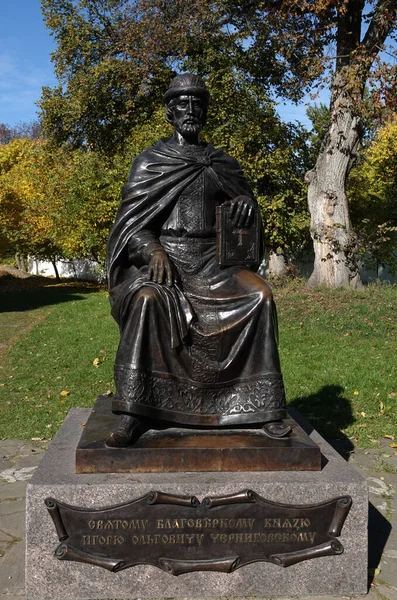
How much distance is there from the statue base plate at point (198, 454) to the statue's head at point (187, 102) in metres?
1.96

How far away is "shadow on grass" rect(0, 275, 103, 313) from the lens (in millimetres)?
20312

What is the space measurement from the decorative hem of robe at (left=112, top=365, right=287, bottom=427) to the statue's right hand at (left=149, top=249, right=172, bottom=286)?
21.2 inches

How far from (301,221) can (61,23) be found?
10057 mm

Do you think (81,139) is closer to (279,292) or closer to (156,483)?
(279,292)

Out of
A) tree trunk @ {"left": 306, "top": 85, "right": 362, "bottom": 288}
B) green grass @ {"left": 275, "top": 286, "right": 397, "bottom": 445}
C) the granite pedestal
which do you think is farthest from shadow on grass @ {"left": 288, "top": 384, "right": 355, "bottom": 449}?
tree trunk @ {"left": 306, "top": 85, "right": 362, "bottom": 288}

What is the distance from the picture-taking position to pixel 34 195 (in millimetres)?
25953

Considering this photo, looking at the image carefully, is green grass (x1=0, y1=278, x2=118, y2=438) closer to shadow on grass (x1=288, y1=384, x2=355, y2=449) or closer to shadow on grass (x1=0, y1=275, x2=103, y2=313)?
shadow on grass (x1=288, y1=384, x2=355, y2=449)

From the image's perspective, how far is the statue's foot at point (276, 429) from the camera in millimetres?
3441

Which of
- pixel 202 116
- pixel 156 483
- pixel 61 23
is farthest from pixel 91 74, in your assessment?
pixel 156 483

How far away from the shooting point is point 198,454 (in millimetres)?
3311

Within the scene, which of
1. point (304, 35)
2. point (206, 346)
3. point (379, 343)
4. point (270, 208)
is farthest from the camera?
point (270, 208)

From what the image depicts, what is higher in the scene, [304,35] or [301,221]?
[304,35]

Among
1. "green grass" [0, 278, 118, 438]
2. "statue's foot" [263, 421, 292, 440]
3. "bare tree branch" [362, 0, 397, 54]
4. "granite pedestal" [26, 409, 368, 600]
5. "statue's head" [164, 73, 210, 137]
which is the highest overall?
"bare tree branch" [362, 0, 397, 54]

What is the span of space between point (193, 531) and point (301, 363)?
19.0ft
